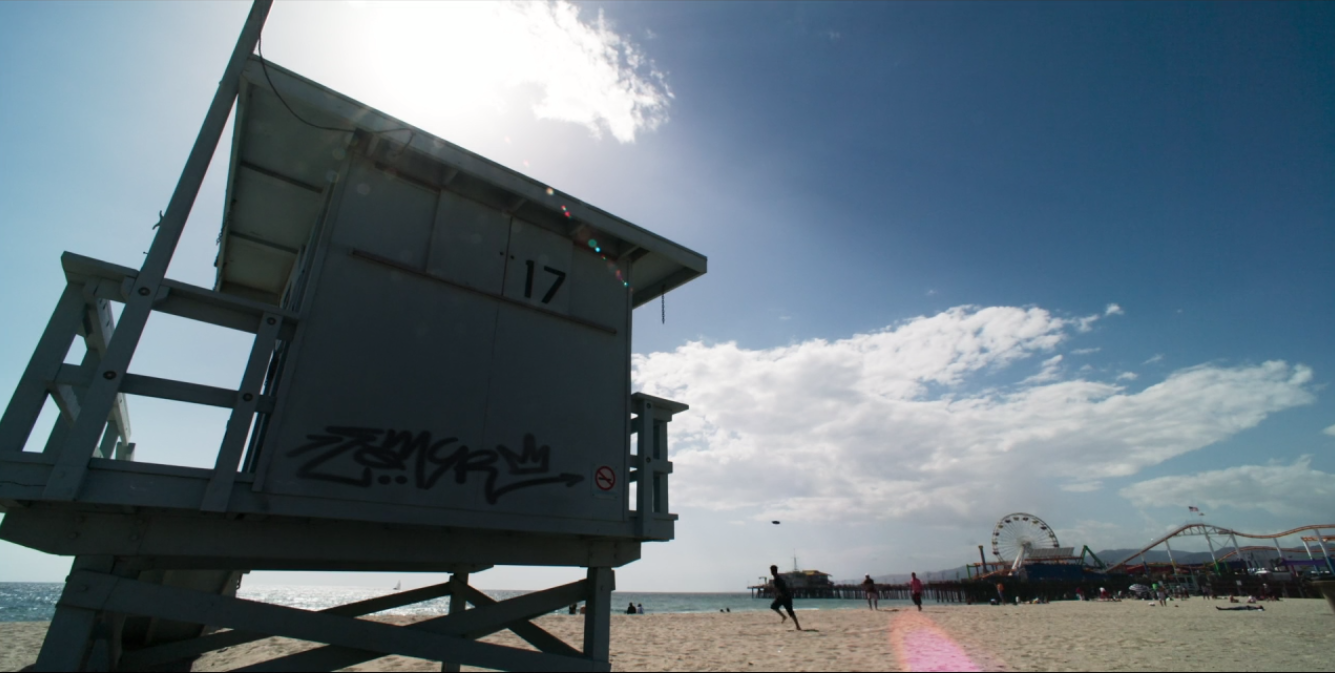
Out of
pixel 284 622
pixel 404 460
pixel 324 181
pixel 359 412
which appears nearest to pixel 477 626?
pixel 284 622

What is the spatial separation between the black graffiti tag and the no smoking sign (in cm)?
45

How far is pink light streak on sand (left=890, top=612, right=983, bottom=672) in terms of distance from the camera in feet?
26.7

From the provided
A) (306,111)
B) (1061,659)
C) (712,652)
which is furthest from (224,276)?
(1061,659)

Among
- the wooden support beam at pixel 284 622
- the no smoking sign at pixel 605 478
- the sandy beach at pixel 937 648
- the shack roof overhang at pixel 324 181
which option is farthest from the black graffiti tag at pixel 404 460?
the sandy beach at pixel 937 648

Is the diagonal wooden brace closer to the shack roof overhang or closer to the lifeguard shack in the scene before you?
the lifeguard shack

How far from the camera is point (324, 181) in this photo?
19.3ft

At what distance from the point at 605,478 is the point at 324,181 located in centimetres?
429

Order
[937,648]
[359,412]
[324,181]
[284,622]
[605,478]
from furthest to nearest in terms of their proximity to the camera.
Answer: [937,648], [324,181], [605,478], [359,412], [284,622]

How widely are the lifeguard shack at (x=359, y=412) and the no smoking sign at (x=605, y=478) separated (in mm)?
14

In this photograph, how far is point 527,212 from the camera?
618 centimetres

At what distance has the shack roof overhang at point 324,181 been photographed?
5.07 m

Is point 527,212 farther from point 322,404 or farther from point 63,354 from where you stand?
point 63,354

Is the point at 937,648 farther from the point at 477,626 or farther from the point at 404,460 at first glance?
the point at 404,460

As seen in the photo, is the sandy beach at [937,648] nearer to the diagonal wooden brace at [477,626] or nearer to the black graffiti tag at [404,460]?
the diagonal wooden brace at [477,626]
